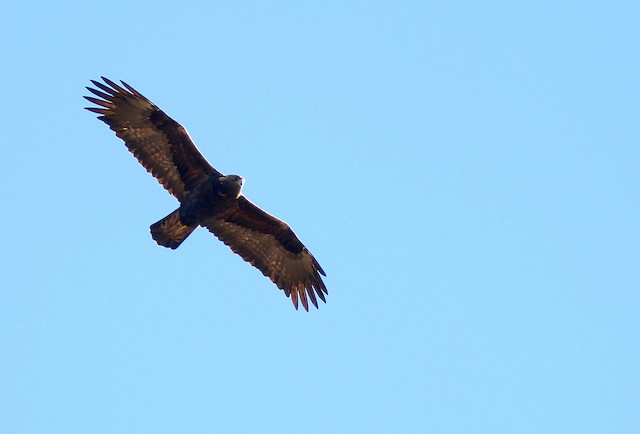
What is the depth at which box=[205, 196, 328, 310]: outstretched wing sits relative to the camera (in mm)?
25203

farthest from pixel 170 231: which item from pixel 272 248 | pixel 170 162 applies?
pixel 272 248

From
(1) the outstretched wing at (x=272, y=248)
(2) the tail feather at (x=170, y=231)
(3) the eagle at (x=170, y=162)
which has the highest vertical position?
(1) the outstretched wing at (x=272, y=248)

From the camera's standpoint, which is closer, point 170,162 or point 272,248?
point 170,162

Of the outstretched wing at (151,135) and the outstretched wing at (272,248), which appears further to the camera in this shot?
the outstretched wing at (272,248)

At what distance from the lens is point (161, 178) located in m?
24.3

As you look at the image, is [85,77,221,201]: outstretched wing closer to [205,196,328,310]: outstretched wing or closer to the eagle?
the eagle

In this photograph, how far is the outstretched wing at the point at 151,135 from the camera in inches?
950

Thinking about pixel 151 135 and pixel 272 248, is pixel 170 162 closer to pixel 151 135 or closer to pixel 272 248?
pixel 151 135

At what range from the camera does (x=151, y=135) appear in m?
24.2

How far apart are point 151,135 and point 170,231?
1734 millimetres

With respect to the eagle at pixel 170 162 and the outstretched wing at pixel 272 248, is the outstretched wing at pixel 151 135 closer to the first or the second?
the eagle at pixel 170 162

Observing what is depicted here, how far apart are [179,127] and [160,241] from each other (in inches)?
79.9

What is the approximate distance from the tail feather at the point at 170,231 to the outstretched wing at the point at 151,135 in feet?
1.49

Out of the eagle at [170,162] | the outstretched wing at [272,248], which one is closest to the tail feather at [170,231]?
the eagle at [170,162]
